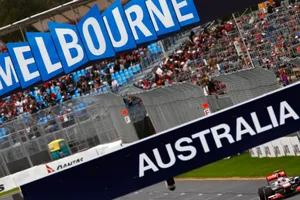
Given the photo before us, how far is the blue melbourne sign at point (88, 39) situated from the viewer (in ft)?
99.7

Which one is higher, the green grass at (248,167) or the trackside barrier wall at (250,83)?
the trackside barrier wall at (250,83)

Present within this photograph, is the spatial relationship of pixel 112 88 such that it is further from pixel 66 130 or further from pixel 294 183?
pixel 294 183

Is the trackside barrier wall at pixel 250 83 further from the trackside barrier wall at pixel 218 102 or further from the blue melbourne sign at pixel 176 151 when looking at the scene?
the blue melbourne sign at pixel 176 151

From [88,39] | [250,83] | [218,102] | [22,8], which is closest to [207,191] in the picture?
[250,83]

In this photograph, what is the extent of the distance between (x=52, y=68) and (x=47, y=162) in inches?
195

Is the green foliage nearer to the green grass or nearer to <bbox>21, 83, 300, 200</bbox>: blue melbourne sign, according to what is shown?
the green grass

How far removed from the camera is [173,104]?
3125cm

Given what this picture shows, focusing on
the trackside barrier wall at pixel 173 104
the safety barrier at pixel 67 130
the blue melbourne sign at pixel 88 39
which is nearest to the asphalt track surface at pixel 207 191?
the trackside barrier wall at pixel 173 104

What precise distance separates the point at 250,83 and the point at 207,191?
3.52m

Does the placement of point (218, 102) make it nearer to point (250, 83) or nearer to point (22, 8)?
point (250, 83)

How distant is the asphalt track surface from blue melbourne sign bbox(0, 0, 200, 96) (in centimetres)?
506

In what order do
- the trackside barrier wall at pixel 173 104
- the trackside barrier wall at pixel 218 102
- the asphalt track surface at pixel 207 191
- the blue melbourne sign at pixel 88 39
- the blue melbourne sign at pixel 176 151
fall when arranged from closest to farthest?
the blue melbourne sign at pixel 176 151 → the asphalt track surface at pixel 207 191 → the trackside barrier wall at pixel 173 104 → the trackside barrier wall at pixel 218 102 → the blue melbourne sign at pixel 88 39

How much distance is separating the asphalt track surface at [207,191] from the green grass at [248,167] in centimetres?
52

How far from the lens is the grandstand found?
96.7 feet
